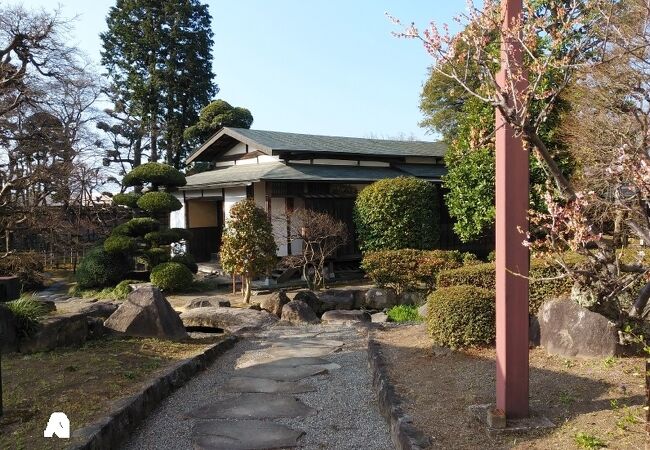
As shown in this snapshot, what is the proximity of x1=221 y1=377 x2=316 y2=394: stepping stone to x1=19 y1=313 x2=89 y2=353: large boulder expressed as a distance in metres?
2.43

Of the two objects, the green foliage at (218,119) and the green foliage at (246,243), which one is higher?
the green foliage at (218,119)

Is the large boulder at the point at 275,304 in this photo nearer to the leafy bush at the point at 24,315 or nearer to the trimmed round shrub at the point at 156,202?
the leafy bush at the point at 24,315

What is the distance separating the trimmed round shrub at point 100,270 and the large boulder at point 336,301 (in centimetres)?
638

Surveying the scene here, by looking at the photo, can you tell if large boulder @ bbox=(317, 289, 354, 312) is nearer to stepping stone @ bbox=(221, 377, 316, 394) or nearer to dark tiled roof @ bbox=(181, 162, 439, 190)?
dark tiled roof @ bbox=(181, 162, 439, 190)

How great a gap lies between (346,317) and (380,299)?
1881 millimetres

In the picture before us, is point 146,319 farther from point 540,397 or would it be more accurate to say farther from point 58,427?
point 540,397

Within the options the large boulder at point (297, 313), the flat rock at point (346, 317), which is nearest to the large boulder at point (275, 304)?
the large boulder at point (297, 313)

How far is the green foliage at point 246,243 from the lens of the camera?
12.6 meters

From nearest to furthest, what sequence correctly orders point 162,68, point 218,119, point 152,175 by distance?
point 152,175
point 218,119
point 162,68

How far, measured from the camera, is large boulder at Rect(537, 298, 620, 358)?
557cm

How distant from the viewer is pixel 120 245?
15000 millimetres

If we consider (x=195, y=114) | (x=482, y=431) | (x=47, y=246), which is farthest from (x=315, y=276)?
(x=195, y=114)

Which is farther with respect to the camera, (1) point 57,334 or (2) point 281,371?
(1) point 57,334

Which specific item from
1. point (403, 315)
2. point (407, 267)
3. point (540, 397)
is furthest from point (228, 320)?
point (540, 397)
